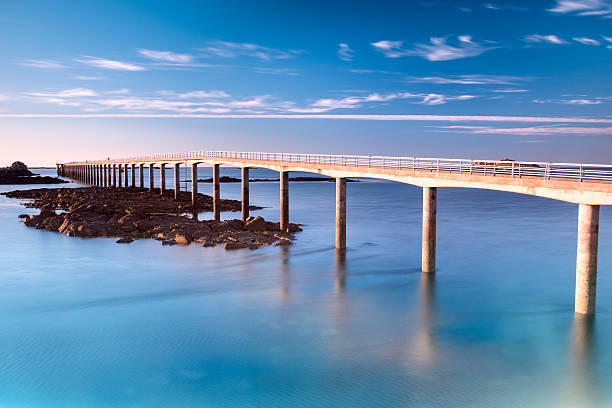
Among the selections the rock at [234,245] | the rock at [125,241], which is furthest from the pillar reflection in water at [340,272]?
the rock at [125,241]

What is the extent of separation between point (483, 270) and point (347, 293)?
9.68m

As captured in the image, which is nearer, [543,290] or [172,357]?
[172,357]

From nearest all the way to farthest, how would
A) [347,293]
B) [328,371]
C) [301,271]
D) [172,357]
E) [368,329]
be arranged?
[328,371] → [172,357] → [368,329] → [347,293] → [301,271]

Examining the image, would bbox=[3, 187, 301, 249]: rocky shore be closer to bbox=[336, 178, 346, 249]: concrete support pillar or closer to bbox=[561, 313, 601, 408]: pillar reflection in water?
bbox=[336, 178, 346, 249]: concrete support pillar

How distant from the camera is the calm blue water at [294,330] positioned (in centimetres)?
1292

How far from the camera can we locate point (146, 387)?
13219 mm

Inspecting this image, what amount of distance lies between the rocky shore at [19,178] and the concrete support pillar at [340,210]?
12451 centimetres

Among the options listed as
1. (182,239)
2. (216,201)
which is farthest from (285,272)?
(216,201)

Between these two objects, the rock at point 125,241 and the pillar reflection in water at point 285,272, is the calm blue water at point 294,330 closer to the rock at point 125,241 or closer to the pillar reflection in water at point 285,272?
the pillar reflection in water at point 285,272

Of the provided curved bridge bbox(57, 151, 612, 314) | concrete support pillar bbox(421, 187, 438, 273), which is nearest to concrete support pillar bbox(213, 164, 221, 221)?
curved bridge bbox(57, 151, 612, 314)

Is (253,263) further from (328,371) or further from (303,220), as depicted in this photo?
(303,220)

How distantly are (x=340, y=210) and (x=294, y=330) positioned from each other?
48.0 ft

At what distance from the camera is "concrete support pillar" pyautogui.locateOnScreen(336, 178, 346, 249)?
30.9 metres

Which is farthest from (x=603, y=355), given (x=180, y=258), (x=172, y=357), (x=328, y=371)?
(x=180, y=258)
